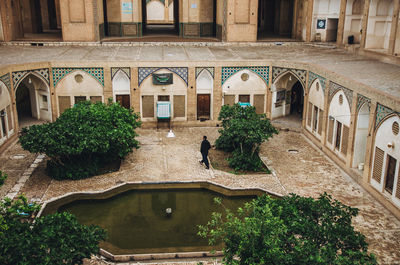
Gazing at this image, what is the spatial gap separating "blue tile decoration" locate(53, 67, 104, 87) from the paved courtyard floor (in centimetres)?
248

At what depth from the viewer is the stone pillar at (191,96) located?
1362 cm

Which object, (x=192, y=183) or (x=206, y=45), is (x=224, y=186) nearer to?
(x=192, y=183)

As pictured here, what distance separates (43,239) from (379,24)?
41.5 ft

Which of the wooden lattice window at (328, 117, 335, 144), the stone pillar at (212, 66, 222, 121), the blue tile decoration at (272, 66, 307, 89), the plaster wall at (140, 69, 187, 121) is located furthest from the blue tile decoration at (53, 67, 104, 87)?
the wooden lattice window at (328, 117, 335, 144)

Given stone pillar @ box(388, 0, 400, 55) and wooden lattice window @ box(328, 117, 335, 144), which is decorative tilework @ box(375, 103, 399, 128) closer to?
wooden lattice window @ box(328, 117, 335, 144)

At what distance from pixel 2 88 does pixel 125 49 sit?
551cm

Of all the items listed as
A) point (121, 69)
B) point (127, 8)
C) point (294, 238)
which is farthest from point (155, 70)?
point (294, 238)

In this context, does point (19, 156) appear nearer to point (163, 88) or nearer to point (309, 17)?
point (163, 88)

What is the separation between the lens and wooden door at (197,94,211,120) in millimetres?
13966

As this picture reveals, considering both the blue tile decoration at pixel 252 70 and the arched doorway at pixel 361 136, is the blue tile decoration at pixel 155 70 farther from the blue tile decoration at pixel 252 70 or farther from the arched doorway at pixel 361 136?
the arched doorway at pixel 361 136

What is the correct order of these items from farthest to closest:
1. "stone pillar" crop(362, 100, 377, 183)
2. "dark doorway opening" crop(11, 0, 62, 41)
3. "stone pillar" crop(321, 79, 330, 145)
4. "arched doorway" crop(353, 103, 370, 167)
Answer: "dark doorway opening" crop(11, 0, 62, 41) < "stone pillar" crop(321, 79, 330, 145) < "arched doorway" crop(353, 103, 370, 167) < "stone pillar" crop(362, 100, 377, 183)

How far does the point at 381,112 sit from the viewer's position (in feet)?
28.9

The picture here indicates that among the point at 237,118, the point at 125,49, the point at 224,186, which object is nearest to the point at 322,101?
the point at 237,118

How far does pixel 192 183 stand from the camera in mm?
9734
